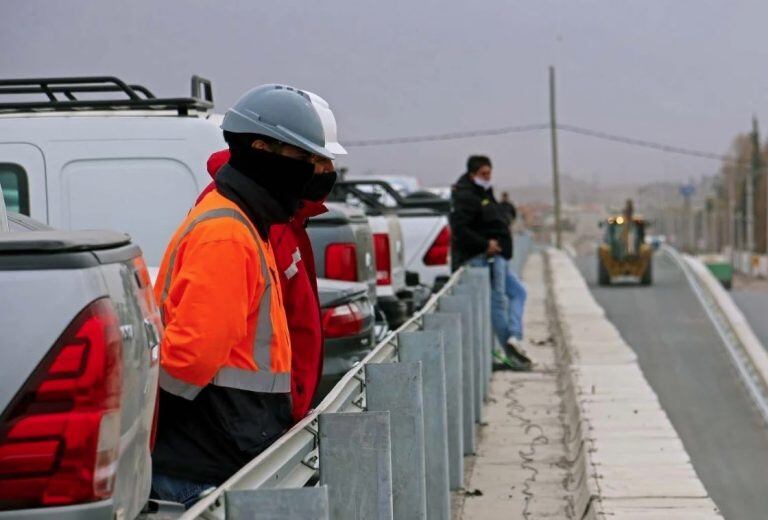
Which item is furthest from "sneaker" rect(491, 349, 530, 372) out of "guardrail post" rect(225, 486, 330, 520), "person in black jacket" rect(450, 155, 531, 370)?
"guardrail post" rect(225, 486, 330, 520)

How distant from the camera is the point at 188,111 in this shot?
817cm

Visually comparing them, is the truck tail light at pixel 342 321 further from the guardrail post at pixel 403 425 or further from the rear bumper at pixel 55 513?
the rear bumper at pixel 55 513

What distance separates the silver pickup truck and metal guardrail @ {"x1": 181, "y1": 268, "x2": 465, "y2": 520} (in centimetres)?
21

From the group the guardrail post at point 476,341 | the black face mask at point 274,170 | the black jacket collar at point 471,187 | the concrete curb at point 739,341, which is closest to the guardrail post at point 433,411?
the black face mask at point 274,170

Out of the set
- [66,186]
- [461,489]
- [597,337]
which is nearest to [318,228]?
[461,489]

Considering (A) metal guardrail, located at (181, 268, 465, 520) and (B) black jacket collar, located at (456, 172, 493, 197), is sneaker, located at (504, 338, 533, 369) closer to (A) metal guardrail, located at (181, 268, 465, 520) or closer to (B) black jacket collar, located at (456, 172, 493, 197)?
(B) black jacket collar, located at (456, 172, 493, 197)

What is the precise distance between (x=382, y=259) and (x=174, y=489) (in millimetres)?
8748

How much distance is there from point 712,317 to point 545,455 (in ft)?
96.3

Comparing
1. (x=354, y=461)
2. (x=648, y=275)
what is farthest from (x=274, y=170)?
(x=648, y=275)

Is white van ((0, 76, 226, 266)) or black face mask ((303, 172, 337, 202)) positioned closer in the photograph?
black face mask ((303, 172, 337, 202))

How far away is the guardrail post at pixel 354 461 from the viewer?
14.9 ft

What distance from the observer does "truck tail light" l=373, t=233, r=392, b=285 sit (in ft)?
43.8

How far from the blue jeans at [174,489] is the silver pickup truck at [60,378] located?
51.5 inches

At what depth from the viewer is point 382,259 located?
44.1 ft
